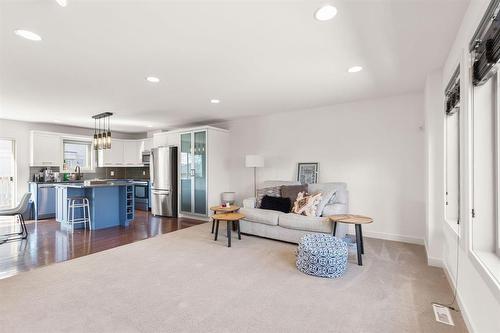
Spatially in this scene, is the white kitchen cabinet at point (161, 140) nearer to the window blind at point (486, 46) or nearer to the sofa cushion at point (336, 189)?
the sofa cushion at point (336, 189)

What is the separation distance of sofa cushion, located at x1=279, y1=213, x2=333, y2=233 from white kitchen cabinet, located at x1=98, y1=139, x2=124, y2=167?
235 inches

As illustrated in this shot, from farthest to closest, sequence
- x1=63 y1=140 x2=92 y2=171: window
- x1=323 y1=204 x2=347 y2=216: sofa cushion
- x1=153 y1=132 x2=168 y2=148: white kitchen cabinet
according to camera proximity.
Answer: x1=63 y1=140 x2=92 y2=171: window
x1=153 y1=132 x2=168 y2=148: white kitchen cabinet
x1=323 y1=204 x2=347 y2=216: sofa cushion

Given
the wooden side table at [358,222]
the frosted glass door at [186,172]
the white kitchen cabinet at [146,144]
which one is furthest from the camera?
the white kitchen cabinet at [146,144]

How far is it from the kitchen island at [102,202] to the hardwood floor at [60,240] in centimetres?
24

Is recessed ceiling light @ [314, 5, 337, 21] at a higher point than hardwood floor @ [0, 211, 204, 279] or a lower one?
higher

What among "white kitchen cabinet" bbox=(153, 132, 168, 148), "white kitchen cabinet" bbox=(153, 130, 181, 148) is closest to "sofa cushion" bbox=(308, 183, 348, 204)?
"white kitchen cabinet" bbox=(153, 130, 181, 148)

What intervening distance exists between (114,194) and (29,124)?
3216 mm

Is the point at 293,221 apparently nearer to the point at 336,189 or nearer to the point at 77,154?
the point at 336,189

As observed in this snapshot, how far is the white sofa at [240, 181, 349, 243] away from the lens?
3752 mm

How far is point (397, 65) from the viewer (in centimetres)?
296

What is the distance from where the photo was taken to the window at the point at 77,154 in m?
6.85

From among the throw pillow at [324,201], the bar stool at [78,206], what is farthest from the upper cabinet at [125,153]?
the throw pillow at [324,201]

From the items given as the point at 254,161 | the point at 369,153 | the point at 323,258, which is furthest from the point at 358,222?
the point at 254,161

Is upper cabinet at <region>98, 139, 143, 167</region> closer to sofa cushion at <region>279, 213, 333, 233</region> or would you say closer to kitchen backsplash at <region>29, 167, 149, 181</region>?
kitchen backsplash at <region>29, 167, 149, 181</region>
